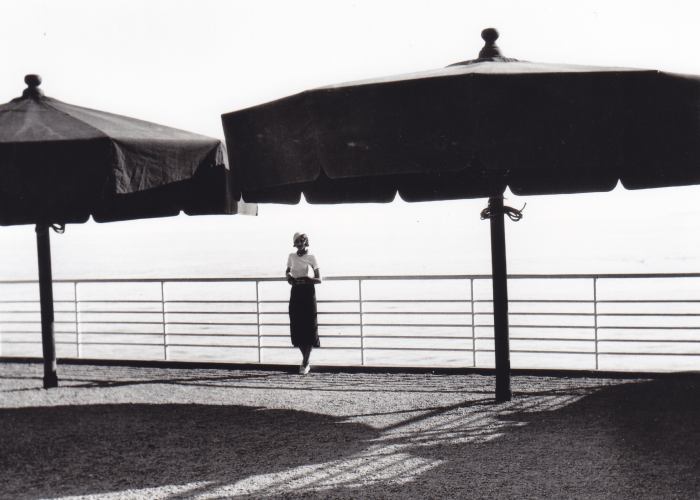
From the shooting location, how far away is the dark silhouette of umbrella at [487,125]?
359cm

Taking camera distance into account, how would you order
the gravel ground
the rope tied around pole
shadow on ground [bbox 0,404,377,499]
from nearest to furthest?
the gravel ground
shadow on ground [bbox 0,404,377,499]
the rope tied around pole

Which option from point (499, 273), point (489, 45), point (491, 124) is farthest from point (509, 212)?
point (491, 124)

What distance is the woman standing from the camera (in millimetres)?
8047

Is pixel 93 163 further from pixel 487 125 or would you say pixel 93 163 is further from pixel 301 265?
pixel 301 265

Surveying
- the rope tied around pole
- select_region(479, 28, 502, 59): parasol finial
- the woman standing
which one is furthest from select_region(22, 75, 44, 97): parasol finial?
the rope tied around pole

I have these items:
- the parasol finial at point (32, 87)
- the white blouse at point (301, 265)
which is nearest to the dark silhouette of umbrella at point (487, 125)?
the parasol finial at point (32, 87)

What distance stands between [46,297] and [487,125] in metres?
5.02

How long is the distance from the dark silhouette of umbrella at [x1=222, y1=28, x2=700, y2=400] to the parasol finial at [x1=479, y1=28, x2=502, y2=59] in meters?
1.67

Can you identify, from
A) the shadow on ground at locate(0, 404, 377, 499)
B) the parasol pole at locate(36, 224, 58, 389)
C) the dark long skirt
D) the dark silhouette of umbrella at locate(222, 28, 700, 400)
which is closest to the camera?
the dark silhouette of umbrella at locate(222, 28, 700, 400)

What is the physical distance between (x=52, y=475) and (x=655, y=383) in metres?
4.98

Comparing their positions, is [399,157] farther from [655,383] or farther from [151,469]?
[655,383]

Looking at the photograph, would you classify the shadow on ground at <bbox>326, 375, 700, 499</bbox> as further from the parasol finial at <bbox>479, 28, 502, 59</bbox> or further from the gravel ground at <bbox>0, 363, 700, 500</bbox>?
the parasol finial at <bbox>479, 28, 502, 59</bbox>

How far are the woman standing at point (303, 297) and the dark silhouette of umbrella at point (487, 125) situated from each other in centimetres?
387

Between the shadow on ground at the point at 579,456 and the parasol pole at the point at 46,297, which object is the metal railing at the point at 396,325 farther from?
the shadow on ground at the point at 579,456
